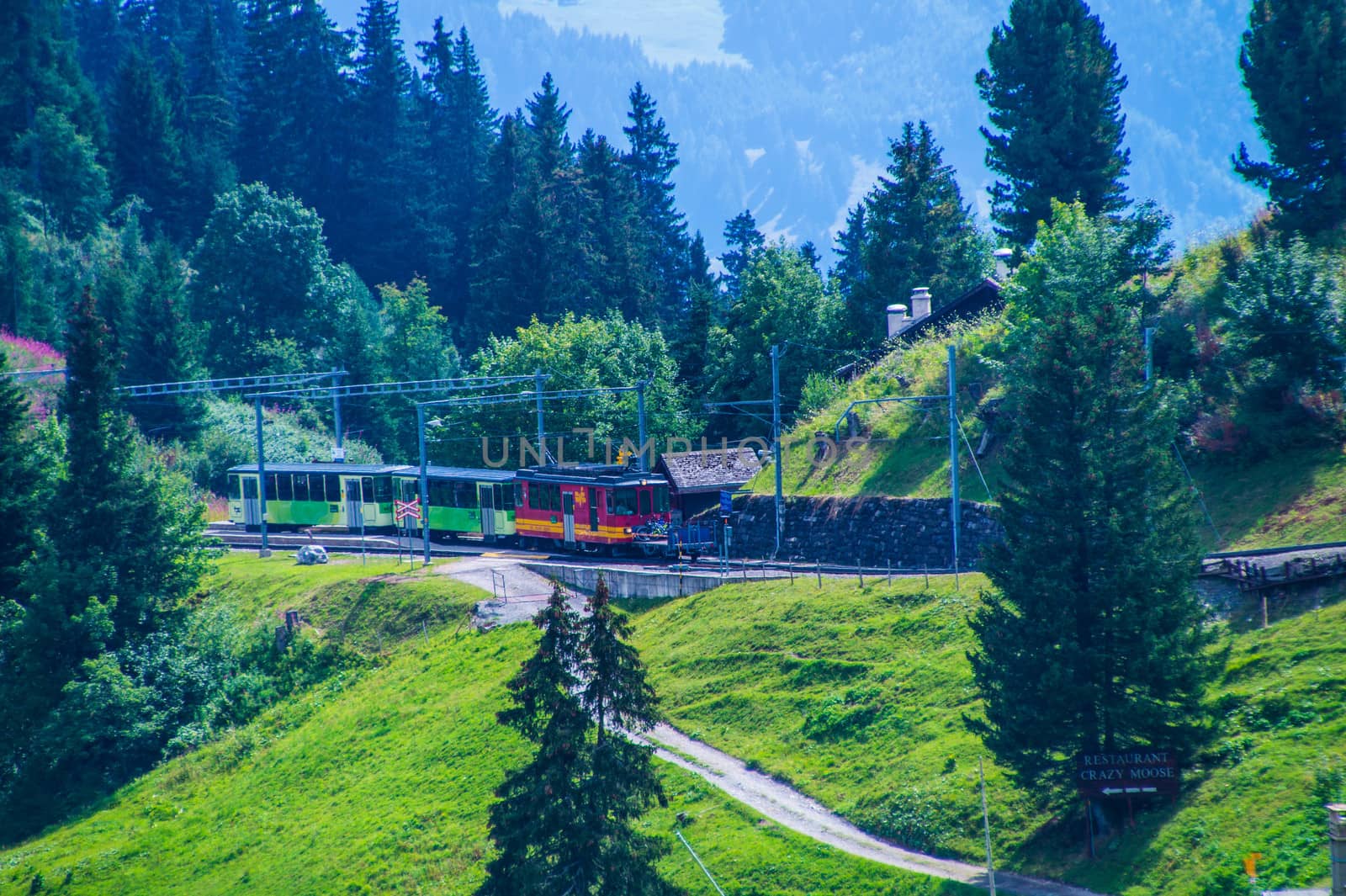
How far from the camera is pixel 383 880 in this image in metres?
28.3

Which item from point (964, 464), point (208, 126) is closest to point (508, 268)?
point (208, 126)

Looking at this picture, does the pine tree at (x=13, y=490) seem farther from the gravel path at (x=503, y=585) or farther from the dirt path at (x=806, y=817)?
the dirt path at (x=806, y=817)

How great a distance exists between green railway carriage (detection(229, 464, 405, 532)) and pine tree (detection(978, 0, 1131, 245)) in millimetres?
30202

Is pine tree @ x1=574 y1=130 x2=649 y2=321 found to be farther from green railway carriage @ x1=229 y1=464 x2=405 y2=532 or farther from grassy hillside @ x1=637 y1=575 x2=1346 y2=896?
grassy hillside @ x1=637 y1=575 x2=1346 y2=896

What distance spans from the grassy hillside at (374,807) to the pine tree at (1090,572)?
3.74 metres

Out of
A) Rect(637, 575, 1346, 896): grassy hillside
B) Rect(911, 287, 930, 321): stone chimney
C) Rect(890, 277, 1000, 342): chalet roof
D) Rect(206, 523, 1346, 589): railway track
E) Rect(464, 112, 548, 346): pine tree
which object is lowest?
Rect(637, 575, 1346, 896): grassy hillside

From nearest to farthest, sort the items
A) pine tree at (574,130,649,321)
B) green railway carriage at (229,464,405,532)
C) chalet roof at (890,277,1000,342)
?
chalet roof at (890,277,1000,342) < green railway carriage at (229,464,405,532) < pine tree at (574,130,649,321)

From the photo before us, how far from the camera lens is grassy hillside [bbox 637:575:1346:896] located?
19.6 m

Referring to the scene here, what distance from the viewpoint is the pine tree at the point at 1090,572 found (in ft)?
69.6

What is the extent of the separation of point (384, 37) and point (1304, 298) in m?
97.9

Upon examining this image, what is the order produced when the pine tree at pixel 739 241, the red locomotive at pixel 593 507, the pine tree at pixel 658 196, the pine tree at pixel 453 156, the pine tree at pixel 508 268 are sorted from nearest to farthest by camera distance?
the red locomotive at pixel 593 507, the pine tree at pixel 508 268, the pine tree at pixel 658 196, the pine tree at pixel 453 156, the pine tree at pixel 739 241

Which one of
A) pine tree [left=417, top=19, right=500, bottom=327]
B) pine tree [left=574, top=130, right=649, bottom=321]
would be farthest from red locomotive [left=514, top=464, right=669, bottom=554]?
pine tree [left=417, top=19, right=500, bottom=327]

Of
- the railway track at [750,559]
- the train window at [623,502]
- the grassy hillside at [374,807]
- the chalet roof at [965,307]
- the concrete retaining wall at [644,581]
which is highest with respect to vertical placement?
the chalet roof at [965,307]

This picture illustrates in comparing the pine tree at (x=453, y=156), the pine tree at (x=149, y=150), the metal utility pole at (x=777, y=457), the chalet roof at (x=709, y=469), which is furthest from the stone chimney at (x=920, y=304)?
the pine tree at (x=149, y=150)
